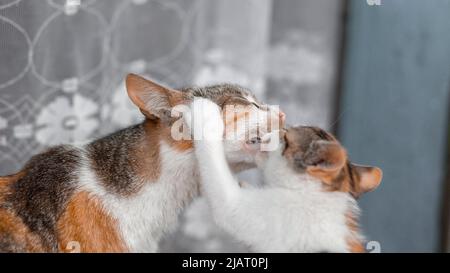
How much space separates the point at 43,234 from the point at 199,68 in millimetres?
687

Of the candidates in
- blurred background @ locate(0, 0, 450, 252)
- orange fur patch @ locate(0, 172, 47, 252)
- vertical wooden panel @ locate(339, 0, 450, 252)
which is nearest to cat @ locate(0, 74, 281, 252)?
orange fur patch @ locate(0, 172, 47, 252)

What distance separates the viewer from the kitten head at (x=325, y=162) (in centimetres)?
77

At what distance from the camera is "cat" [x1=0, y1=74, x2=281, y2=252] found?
2.78 ft

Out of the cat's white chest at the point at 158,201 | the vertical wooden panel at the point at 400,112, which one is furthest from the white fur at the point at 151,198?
the vertical wooden panel at the point at 400,112

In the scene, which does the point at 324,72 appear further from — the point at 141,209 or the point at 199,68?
the point at 141,209

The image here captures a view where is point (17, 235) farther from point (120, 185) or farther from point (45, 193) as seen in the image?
point (120, 185)

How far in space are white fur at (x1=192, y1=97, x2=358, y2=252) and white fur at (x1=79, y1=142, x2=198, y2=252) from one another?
0.25 ft

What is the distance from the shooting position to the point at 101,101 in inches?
50.2

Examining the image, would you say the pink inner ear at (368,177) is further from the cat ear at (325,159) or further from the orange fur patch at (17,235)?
the orange fur patch at (17,235)

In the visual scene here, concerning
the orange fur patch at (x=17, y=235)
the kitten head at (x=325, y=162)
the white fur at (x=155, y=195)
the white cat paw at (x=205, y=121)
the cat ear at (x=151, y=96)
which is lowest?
the orange fur patch at (x=17, y=235)

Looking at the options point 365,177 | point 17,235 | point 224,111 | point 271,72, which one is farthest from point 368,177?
point 271,72

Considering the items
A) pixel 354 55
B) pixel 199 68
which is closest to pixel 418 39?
pixel 354 55

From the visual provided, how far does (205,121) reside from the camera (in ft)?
2.73
